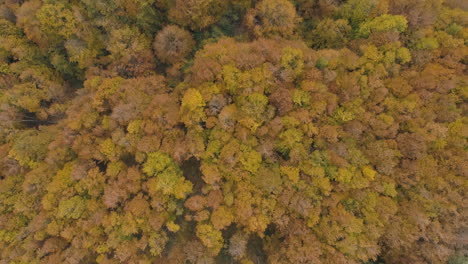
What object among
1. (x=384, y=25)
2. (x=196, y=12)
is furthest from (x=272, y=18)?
(x=384, y=25)

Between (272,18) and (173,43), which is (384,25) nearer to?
(272,18)

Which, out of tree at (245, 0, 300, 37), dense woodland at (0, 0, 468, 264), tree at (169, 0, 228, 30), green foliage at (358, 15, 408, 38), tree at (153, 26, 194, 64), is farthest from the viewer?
tree at (153, 26, 194, 64)

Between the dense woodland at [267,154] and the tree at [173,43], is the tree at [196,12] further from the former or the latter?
the tree at [173,43]

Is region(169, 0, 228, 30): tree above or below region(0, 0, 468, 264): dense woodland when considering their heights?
above

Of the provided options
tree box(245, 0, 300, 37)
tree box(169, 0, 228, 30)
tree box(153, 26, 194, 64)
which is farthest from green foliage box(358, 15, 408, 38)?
tree box(153, 26, 194, 64)

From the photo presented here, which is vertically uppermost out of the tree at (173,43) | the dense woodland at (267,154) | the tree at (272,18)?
the tree at (272,18)

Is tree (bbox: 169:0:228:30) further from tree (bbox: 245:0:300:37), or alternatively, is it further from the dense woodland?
tree (bbox: 245:0:300:37)

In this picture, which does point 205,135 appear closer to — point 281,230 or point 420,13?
point 281,230

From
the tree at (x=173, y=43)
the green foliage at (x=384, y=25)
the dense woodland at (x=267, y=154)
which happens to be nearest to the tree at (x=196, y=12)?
the dense woodland at (x=267, y=154)
